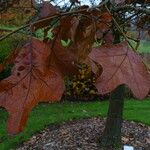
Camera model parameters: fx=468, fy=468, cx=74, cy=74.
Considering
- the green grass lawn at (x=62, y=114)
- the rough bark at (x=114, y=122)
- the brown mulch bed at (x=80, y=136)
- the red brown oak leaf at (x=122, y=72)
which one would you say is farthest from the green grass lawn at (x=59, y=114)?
the red brown oak leaf at (x=122, y=72)

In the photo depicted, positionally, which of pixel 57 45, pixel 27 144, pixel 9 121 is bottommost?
pixel 27 144

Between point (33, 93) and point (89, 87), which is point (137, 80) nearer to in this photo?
point (33, 93)

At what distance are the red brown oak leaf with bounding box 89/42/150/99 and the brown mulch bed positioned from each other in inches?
221

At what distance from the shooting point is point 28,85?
799mm

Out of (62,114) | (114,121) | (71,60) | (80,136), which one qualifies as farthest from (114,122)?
(71,60)

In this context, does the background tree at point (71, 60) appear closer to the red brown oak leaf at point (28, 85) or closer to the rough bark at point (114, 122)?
the red brown oak leaf at point (28, 85)

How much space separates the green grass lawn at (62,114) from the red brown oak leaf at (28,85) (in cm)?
591

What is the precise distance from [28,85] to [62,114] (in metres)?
7.93

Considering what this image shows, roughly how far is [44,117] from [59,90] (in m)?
7.66

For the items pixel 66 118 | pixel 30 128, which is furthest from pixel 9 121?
pixel 66 118

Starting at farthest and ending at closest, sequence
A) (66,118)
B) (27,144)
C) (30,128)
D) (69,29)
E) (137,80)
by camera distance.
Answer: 1. (66,118)
2. (30,128)
3. (27,144)
4. (69,29)
5. (137,80)

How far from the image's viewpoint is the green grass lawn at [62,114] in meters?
7.05

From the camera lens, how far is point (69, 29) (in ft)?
3.02

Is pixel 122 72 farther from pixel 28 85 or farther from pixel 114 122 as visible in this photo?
pixel 114 122
